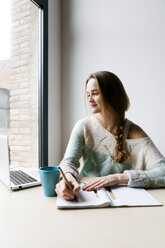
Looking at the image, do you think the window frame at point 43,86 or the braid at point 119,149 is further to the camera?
the window frame at point 43,86

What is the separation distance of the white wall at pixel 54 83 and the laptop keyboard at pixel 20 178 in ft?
3.61

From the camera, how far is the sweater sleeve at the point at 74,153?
106cm

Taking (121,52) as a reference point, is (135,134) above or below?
below

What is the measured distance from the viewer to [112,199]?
2.55 feet

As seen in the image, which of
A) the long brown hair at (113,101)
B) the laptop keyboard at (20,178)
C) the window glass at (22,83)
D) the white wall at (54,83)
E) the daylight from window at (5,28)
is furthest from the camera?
the white wall at (54,83)

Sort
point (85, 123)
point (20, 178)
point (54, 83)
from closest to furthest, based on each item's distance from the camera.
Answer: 1. point (20, 178)
2. point (85, 123)
3. point (54, 83)

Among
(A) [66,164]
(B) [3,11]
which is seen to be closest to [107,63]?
Answer: (B) [3,11]

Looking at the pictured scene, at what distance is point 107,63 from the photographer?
2039mm

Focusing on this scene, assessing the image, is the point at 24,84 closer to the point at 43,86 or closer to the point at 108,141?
the point at 43,86

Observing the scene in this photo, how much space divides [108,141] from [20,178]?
513mm

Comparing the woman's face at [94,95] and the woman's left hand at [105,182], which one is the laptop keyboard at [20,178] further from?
the woman's face at [94,95]

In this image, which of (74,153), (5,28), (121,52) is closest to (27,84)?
(5,28)

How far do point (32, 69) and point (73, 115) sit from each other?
632mm

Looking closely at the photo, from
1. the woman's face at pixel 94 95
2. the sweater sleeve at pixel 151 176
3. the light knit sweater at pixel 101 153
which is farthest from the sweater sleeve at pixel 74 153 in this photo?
the sweater sleeve at pixel 151 176
